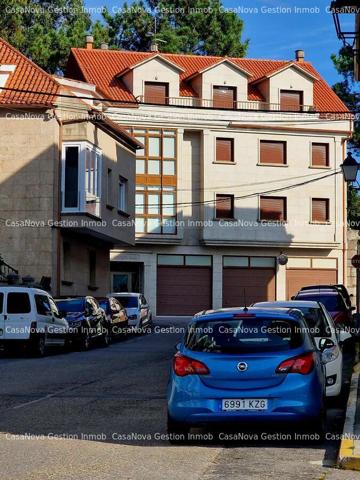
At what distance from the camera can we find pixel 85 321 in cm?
2820

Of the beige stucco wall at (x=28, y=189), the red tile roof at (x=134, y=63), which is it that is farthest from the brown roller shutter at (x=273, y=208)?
the beige stucco wall at (x=28, y=189)

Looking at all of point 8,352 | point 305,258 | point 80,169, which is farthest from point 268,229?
point 8,352

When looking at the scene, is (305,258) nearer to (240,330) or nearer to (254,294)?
(254,294)

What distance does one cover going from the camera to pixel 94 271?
4144cm

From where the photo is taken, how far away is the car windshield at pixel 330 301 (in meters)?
24.9

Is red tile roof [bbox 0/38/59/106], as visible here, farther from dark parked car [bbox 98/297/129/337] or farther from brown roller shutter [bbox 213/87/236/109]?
brown roller shutter [bbox 213/87/236/109]

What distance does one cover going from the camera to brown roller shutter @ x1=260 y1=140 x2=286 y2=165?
2026 inches

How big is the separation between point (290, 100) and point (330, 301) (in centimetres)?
2871

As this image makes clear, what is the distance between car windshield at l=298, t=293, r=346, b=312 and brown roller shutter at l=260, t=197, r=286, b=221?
26.3 metres

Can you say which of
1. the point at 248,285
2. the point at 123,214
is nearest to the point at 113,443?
the point at 123,214

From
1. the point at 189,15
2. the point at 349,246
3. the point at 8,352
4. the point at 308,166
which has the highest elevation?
the point at 189,15

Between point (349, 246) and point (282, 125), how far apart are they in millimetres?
7695

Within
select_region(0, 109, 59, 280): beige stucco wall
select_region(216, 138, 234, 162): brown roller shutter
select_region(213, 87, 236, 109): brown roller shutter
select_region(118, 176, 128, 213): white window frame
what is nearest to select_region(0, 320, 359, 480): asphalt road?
select_region(0, 109, 59, 280): beige stucco wall

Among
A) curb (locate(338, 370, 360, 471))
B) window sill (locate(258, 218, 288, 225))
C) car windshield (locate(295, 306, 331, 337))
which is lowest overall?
curb (locate(338, 370, 360, 471))
